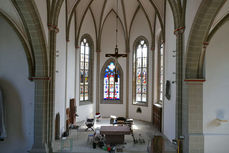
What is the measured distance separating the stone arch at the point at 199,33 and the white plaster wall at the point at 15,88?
707cm

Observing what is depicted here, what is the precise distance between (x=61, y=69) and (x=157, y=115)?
7105mm

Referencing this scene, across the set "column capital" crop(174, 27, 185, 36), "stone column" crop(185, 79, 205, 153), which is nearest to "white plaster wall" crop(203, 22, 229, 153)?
"stone column" crop(185, 79, 205, 153)

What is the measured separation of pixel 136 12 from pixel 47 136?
1174cm

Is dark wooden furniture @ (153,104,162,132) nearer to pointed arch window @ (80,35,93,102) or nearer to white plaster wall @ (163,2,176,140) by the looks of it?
white plaster wall @ (163,2,176,140)

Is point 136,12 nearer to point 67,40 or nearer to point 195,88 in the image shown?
point 67,40

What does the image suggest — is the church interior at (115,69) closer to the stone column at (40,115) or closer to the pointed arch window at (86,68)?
the stone column at (40,115)

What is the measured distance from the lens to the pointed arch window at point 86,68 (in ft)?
52.7

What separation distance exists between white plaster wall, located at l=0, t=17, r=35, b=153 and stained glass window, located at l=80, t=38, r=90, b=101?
22.2ft

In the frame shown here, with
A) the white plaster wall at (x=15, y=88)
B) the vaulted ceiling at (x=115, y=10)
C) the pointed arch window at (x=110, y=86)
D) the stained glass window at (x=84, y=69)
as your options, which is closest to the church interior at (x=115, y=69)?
the white plaster wall at (x=15, y=88)

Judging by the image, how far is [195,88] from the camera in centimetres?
852

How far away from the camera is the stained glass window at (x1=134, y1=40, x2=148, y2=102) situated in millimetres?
16531

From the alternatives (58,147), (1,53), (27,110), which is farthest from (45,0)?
(58,147)

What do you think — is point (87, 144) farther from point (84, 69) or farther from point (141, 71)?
point (141, 71)

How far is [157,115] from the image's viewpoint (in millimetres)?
14039
